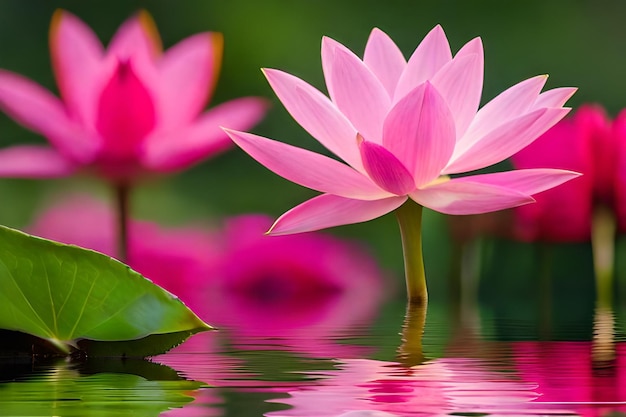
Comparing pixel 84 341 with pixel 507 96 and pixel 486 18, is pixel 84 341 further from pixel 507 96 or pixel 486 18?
pixel 486 18

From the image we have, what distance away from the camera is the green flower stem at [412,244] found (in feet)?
0.65

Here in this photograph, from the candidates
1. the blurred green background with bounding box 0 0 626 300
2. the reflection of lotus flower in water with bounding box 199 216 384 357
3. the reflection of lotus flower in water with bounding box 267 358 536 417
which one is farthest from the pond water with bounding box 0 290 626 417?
the blurred green background with bounding box 0 0 626 300

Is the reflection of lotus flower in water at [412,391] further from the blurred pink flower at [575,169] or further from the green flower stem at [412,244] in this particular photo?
the blurred pink flower at [575,169]

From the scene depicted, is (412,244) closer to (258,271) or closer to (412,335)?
(412,335)

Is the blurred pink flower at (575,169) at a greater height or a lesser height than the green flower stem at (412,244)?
greater

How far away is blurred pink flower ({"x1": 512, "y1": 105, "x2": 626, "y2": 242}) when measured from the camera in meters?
0.32

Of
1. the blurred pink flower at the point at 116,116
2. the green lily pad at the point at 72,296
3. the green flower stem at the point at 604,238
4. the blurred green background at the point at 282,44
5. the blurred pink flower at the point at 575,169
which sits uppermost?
the blurred green background at the point at 282,44

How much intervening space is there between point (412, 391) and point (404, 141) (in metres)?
0.05

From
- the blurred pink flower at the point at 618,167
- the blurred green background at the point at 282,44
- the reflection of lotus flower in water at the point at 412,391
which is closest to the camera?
the reflection of lotus flower in water at the point at 412,391

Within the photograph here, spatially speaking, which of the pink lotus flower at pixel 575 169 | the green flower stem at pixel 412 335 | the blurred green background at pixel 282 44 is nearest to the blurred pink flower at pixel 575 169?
the pink lotus flower at pixel 575 169

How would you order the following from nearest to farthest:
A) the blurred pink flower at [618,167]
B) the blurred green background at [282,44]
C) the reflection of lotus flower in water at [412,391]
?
the reflection of lotus flower in water at [412,391] → the blurred pink flower at [618,167] → the blurred green background at [282,44]

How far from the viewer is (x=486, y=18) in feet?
2.86

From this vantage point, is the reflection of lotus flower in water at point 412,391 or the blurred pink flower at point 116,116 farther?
the blurred pink flower at point 116,116

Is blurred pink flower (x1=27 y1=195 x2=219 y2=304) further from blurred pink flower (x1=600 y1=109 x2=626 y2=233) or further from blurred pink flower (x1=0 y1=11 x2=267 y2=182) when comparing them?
blurred pink flower (x1=600 y1=109 x2=626 y2=233)
